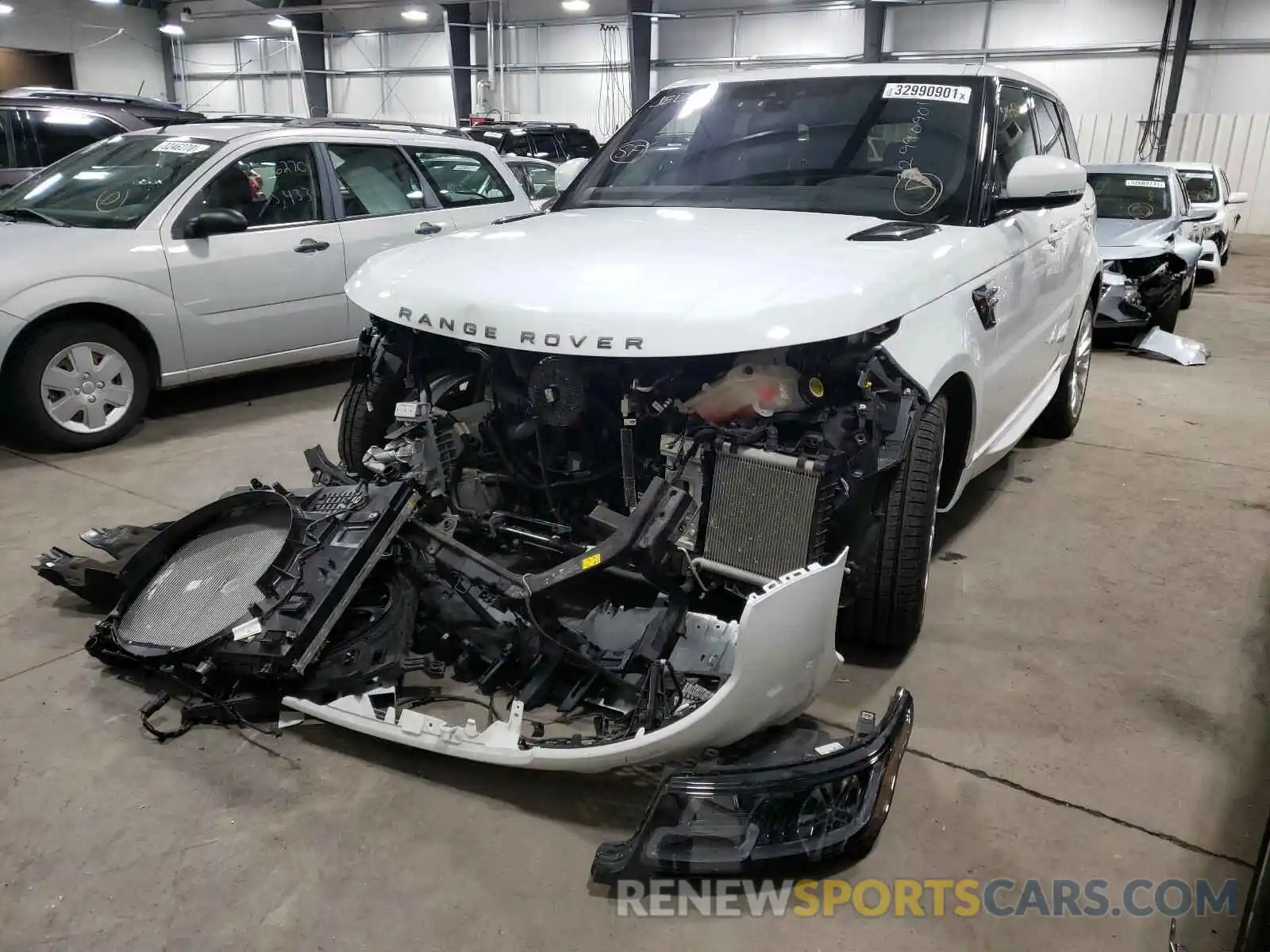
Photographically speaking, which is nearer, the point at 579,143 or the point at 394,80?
the point at 579,143

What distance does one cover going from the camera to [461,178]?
687cm

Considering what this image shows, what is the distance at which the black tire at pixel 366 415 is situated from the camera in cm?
325

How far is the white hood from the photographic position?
233cm

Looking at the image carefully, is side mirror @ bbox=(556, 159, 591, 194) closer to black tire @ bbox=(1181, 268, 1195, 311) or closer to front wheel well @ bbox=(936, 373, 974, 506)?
front wheel well @ bbox=(936, 373, 974, 506)

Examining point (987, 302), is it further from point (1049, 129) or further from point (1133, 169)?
point (1133, 169)

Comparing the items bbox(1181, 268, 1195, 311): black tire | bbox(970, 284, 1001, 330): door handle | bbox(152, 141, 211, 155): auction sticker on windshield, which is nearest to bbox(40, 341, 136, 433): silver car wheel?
bbox(152, 141, 211, 155): auction sticker on windshield

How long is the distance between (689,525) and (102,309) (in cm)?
401

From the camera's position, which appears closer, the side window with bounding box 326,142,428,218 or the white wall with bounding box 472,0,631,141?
the side window with bounding box 326,142,428,218

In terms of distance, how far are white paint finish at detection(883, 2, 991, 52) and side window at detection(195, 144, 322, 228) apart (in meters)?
15.4

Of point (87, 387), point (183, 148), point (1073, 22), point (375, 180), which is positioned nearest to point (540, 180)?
point (375, 180)

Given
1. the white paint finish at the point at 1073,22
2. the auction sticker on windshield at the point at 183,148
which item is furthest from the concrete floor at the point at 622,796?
the white paint finish at the point at 1073,22

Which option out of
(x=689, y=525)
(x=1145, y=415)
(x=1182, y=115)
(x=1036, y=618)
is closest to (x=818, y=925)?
(x=689, y=525)

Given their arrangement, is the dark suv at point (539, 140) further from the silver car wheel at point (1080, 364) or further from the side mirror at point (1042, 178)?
the side mirror at point (1042, 178)

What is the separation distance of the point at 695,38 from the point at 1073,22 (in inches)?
289
